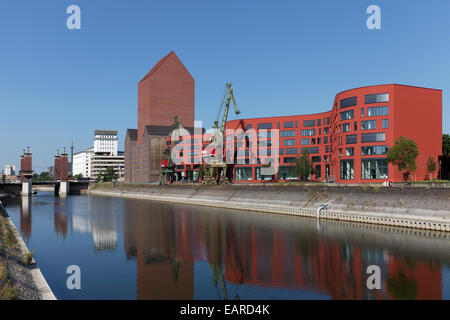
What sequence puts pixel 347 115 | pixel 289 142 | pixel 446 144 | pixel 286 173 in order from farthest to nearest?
pixel 289 142 < pixel 286 173 < pixel 446 144 < pixel 347 115

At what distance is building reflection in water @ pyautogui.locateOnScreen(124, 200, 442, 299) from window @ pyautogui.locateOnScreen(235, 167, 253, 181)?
72454mm

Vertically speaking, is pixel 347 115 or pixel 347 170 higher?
pixel 347 115

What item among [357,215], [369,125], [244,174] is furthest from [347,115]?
[357,215]

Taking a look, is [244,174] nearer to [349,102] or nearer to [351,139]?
[351,139]

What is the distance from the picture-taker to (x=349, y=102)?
9506 cm

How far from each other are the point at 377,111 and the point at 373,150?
931 cm

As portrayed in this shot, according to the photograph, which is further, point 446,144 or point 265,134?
point 265,134

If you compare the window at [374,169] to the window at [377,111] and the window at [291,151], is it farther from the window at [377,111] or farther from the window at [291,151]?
the window at [291,151]

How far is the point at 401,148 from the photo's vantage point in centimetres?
7919

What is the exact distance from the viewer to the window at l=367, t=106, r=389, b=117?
8840 cm

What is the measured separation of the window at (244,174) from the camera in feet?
418

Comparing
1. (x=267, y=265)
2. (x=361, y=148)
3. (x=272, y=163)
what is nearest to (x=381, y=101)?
(x=361, y=148)

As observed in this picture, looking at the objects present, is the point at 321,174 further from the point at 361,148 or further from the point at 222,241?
the point at 222,241
